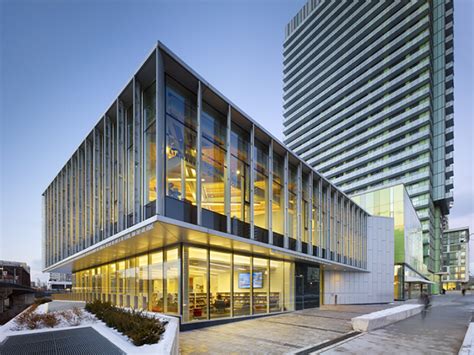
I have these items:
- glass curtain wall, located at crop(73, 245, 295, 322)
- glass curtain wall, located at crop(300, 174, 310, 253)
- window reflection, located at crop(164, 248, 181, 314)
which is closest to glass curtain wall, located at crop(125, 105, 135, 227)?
window reflection, located at crop(164, 248, 181, 314)

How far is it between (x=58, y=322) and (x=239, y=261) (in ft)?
31.7

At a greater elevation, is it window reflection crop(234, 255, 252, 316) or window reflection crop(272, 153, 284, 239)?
window reflection crop(272, 153, 284, 239)

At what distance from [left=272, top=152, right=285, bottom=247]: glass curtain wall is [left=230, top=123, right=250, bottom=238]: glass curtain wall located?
10.2 ft

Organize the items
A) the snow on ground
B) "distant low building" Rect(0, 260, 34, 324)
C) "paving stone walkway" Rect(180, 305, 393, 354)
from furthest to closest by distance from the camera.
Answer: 1. "distant low building" Rect(0, 260, 34, 324)
2. "paving stone walkway" Rect(180, 305, 393, 354)
3. the snow on ground

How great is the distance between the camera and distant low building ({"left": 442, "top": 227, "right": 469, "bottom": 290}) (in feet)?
417

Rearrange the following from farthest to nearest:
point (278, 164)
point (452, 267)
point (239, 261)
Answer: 1. point (452, 267)
2. point (278, 164)
3. point (239, 261)

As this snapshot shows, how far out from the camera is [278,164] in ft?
70.1

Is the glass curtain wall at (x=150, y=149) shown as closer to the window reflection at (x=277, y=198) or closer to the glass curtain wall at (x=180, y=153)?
the glass curtain wall at (x=180, y=153)

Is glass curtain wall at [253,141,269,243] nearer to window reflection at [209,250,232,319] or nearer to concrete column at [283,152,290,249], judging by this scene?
concrete column at [283,152,290,249]

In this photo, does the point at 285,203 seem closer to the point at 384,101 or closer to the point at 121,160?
the point at 121,160

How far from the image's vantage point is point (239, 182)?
17.3 meters

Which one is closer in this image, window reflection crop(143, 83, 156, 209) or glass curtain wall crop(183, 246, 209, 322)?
window reflection crop(143, 83, 156, 209)

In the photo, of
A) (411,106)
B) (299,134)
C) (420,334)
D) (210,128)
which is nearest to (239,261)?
(210,128)

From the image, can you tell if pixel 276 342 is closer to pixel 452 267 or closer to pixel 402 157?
pixel 402 157
